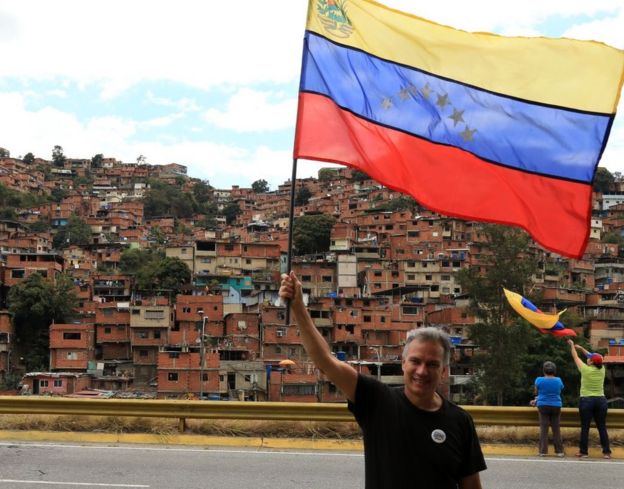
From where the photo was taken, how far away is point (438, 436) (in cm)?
311

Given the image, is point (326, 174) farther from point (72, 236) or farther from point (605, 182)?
point (72, 236)

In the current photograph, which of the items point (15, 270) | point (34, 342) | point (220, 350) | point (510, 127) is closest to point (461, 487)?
point (510, 127)

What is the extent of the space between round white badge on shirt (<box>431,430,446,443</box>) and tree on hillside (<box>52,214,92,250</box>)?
97.3m

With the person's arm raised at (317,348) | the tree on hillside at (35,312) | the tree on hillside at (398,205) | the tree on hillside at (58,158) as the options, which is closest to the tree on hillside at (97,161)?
the tree on hillside at (58,158)

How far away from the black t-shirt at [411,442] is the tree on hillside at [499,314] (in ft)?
105

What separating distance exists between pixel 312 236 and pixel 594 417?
79243 mm

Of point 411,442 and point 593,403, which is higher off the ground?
point 411,442

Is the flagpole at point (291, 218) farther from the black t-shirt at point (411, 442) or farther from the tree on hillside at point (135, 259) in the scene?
the tree on hillside at point (135, 259)

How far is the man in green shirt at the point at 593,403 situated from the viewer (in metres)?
9.59

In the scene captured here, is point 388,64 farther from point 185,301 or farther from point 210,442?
point 185,301

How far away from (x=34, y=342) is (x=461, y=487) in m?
58.9

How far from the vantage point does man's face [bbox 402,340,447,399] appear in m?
Answer: 3.23

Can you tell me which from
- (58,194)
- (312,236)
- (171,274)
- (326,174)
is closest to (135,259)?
(171,274)

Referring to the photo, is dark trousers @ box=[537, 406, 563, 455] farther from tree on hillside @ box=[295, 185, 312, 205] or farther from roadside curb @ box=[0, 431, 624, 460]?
tree on hillside @ box=[295, 185, 312, 205]
